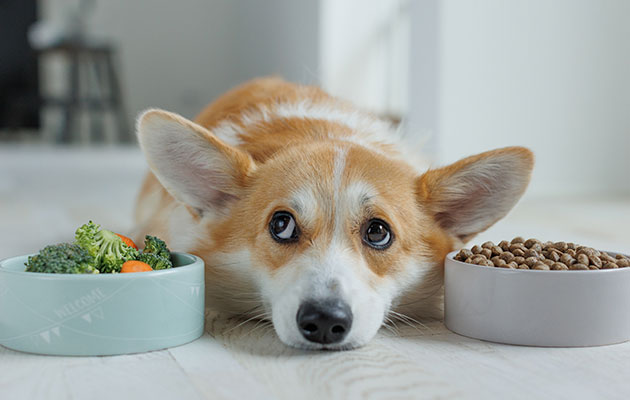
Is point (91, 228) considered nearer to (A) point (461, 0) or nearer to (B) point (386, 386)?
(B) point (386, 386)

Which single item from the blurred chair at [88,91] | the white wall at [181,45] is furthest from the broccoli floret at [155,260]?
the blurred chair at [88,91]

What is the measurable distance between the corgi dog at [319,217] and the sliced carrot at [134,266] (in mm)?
223

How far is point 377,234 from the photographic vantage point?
4.72 ft

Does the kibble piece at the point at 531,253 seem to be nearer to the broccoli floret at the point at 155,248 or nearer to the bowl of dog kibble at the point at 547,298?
the bowl of dog kibble at the point at 547,298

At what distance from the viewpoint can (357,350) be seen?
1329 mm

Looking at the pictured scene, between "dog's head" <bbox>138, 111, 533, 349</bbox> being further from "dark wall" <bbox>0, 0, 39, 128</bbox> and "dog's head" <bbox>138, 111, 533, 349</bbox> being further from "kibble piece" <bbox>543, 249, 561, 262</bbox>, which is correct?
"dark wall" <bbox>0, 0, 39, 128</bbox>

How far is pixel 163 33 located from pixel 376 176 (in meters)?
7.08

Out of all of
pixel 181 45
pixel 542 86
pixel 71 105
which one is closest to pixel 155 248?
pixel 542 86

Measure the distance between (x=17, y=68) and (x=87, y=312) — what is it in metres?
6.78

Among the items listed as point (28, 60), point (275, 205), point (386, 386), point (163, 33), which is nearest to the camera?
point (386, 386)

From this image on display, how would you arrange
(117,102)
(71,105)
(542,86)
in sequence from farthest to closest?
1. (117,102)
2. (71,105)
3. (542,86)

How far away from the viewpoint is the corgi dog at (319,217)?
1.32m

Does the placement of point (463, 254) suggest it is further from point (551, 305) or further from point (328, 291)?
point (328, 291)

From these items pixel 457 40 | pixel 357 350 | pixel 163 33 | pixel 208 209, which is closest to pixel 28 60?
pixel 163 33
